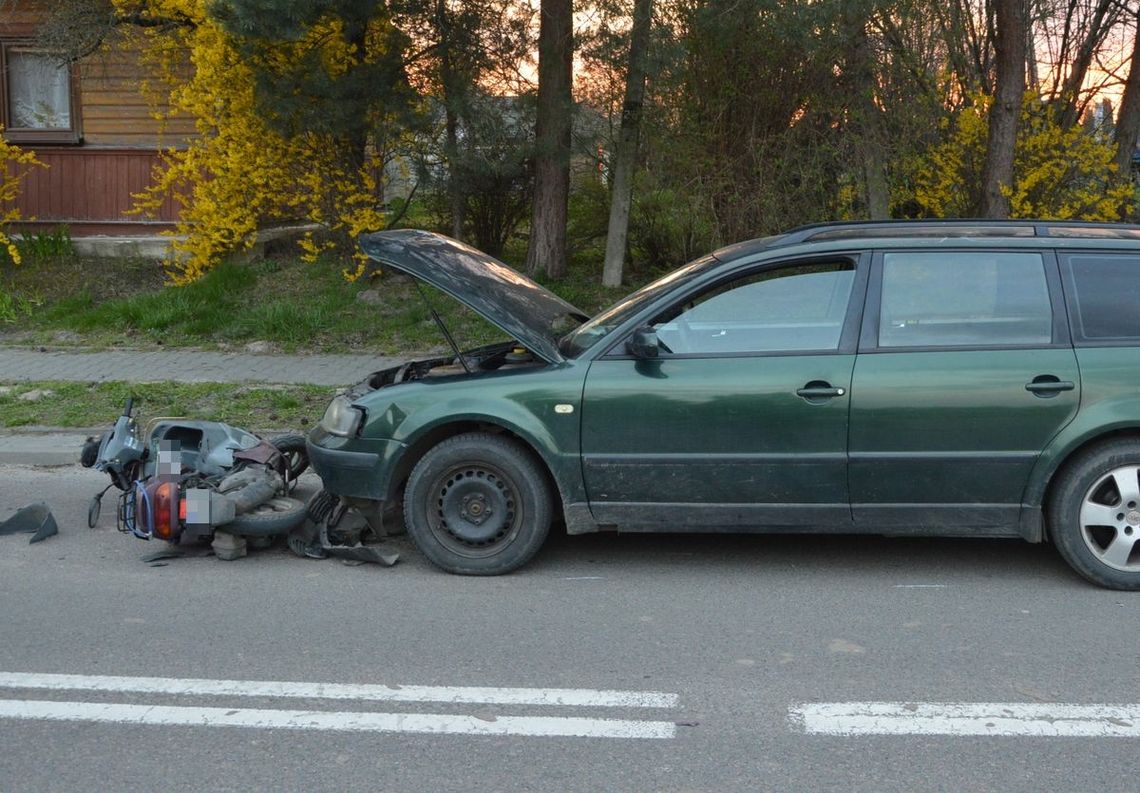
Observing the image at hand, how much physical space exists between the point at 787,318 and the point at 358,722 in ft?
9.35

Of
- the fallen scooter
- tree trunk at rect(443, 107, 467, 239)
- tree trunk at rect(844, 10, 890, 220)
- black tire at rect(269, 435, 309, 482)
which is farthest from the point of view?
tree trunk at rect(443, 107, 467, 239)

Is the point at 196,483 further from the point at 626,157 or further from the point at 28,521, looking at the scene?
the point at 626,157

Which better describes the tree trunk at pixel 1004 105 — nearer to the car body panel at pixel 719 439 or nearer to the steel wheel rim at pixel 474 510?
the car body panel at pixel 719 439

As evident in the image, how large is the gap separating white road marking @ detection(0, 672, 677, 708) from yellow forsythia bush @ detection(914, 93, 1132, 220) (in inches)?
356

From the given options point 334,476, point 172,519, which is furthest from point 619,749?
point 172,519

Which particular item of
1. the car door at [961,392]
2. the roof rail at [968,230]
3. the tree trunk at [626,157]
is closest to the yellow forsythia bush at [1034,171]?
the tree trunk at [626,157]

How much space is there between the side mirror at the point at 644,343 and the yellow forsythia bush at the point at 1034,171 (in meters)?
7.56

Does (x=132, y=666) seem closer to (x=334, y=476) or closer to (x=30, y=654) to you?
(x=30, y=654)

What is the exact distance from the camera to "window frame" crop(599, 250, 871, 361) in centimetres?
552

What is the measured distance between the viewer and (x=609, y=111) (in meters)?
12.6

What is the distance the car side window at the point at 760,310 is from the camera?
18.4 ft

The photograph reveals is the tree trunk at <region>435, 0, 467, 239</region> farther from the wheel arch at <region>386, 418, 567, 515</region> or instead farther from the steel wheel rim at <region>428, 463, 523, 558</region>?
the steel wheel rim at <region>428, 463, 523, 558</region>

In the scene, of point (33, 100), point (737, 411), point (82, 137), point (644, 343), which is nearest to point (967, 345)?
point (737, 411)

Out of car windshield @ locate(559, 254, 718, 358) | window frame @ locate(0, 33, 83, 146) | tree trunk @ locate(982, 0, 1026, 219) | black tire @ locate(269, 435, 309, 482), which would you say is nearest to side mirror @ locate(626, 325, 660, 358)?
car windshield @ locate(559, 254, 718, 358)
